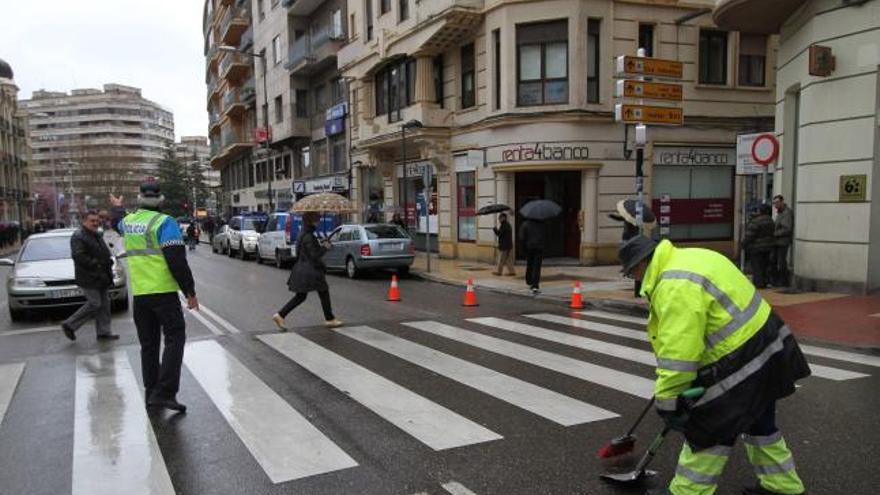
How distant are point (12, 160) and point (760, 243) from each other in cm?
6966

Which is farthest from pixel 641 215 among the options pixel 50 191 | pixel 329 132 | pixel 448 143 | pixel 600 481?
pixel 50 191

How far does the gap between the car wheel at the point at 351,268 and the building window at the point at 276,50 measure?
995 inches

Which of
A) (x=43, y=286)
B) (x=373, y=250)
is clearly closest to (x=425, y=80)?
(x=373, y=250)

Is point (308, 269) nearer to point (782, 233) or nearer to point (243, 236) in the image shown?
point (782, 233)

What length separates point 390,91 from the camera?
85.3 feet

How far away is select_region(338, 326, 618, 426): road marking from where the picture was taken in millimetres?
5523

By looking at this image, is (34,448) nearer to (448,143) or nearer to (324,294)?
(324,294)

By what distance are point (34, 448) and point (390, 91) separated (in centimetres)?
2241

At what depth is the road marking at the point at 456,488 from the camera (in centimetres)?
402

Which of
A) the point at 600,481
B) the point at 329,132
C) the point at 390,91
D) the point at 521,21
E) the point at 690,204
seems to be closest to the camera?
A: the point at 600,481

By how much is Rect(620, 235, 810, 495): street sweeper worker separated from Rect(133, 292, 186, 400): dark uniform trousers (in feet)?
13.9

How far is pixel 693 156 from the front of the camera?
2088cm

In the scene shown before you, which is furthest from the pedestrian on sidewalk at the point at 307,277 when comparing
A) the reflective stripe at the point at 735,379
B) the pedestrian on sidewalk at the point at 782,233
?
the pedestrian on sidewalk at the point at 782,233

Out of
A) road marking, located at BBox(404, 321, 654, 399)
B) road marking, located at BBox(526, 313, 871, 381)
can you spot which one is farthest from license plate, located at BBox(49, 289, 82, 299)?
road marking, located at BBox(526, 313, 871, 381)
